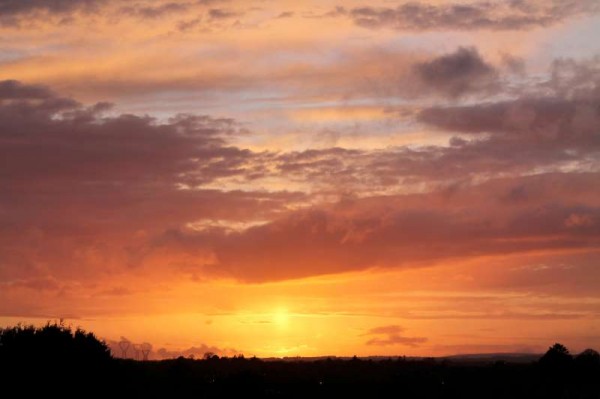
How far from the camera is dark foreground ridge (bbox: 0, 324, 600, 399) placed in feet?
221

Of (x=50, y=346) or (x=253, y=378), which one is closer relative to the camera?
(x=50, y=346)

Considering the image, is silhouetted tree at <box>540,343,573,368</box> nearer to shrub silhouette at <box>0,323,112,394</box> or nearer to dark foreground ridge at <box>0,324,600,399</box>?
dark foreground ridge at <box>0,324,600,399</box>

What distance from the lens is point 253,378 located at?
90.3m

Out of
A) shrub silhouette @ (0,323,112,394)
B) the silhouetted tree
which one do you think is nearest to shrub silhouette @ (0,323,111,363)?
shrub silhouette @ (0,323,112,394)

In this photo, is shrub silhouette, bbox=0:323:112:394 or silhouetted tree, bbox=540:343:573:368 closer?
shrub silhouette, bbox=0:323:112:394

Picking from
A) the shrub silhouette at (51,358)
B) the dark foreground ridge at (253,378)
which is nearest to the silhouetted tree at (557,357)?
the dark foreground ridge at (253,378)

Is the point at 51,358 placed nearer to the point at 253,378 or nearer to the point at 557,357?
the point at 253,378

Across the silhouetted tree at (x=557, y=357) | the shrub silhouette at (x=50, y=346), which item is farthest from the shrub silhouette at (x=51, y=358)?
the silhouetted tree at (x=557, y=357)

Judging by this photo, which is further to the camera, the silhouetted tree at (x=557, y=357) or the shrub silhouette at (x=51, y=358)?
the silhouetted tree at (x=557, y=357)

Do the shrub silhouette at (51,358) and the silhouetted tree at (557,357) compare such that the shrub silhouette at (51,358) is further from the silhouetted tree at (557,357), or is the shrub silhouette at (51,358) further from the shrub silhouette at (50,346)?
the silhouetted tree at (557,357)

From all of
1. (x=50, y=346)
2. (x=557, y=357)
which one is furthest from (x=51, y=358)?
(x=557, y=357)

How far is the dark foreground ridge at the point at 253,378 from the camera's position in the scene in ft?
221

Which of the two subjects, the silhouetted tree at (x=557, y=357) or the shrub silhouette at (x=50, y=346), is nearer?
the shrub silhouette at (x=50, y=346)

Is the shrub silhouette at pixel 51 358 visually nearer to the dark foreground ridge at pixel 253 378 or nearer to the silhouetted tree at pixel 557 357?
the dark foreground ridge at pixel 253 378
